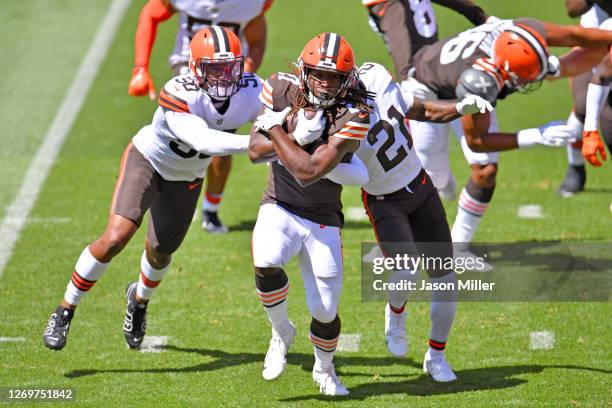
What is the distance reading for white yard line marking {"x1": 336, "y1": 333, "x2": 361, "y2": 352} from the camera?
21.0ft

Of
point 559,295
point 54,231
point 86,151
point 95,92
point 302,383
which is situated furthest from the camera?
point 95,92

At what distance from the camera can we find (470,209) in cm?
766

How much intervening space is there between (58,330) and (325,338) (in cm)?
150

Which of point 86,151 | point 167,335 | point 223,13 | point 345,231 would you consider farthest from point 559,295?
point 86,151

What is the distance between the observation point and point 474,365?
6074mm

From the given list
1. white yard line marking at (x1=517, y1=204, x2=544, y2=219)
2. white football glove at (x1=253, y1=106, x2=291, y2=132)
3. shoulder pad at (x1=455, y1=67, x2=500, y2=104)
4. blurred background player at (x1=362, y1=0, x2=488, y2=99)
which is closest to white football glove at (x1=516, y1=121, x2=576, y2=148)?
shoulder pad at (x1=455, y1=67, x2=500, y2=104)

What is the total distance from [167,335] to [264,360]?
2.41 ft

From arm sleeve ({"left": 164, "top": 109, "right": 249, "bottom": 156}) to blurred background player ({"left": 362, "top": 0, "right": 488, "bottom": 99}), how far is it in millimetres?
2149

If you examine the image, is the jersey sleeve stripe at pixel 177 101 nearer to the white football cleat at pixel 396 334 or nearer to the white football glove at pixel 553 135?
the white football cleat at pixel 396 334

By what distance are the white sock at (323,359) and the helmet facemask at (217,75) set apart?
1.44 meters

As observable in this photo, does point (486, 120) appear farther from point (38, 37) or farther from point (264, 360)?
point (38, 37)

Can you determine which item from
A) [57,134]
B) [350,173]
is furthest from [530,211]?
[57,134]

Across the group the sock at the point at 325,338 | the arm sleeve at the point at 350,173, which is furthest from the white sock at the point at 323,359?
the arm sleeve at the point at 350,173

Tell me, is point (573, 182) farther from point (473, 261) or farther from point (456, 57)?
point (456, 57)
